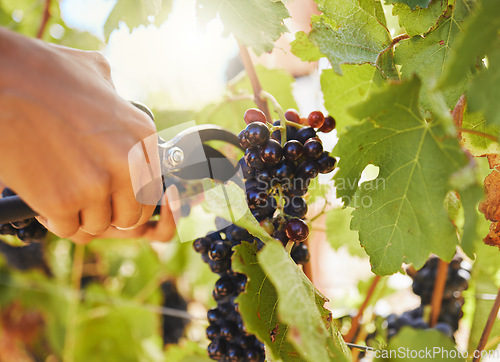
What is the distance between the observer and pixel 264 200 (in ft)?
1.51

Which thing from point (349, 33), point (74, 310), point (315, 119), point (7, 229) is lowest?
point (74, 310)

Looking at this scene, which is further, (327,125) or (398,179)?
(327,125)

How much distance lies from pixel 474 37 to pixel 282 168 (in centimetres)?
23

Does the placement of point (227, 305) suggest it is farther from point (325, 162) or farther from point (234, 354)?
point (325, 162)

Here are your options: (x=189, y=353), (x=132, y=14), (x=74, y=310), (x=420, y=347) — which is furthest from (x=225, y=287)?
(x=74, y=310)

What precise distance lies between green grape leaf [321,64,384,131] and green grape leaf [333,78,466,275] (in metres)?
0.13

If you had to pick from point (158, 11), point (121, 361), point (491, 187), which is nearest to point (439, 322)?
point (491, 187)

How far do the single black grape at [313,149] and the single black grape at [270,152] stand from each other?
34mm

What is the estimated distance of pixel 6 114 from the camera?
29 cm

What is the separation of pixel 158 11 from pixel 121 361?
125 cm

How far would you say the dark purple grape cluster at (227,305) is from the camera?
0.50m

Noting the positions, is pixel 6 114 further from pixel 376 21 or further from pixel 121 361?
pixel 121 361

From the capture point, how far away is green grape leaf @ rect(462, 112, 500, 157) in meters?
0.44

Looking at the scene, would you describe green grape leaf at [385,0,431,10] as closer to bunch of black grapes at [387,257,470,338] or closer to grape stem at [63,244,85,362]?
bunch of black grapes at [387,257,470,338]
